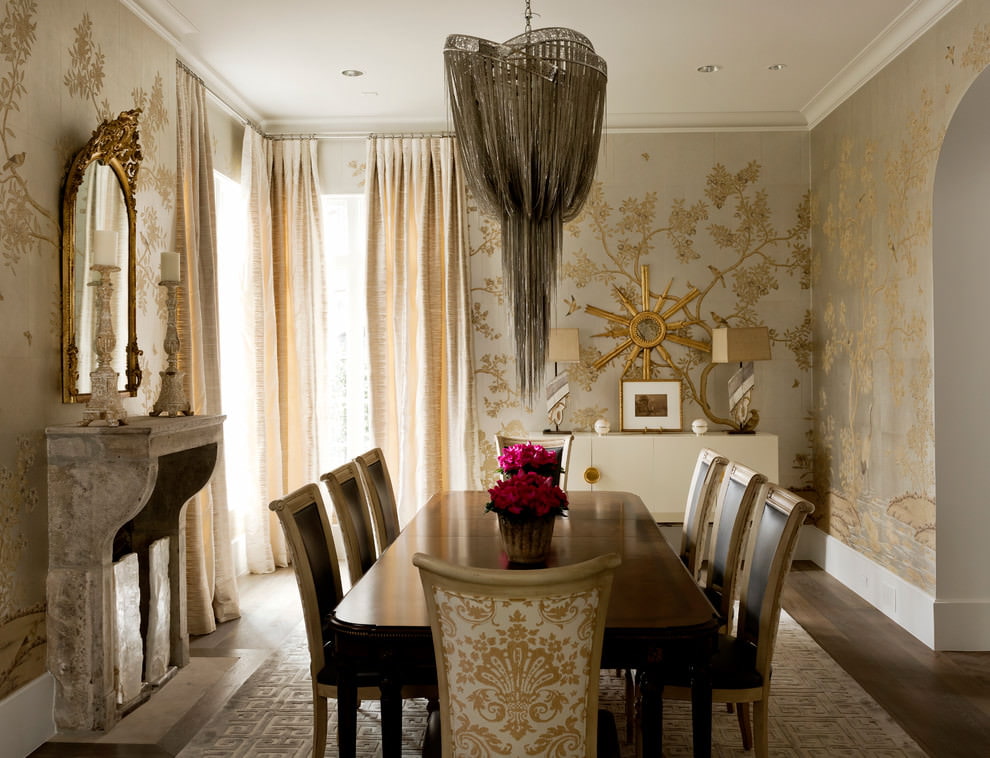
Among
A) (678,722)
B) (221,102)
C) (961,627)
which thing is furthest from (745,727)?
(221,102)

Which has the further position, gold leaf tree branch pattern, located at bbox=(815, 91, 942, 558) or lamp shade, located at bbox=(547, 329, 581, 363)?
lamp shade, located at bbox=(547, 329, 581, 363)

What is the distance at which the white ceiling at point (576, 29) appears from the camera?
150 inches

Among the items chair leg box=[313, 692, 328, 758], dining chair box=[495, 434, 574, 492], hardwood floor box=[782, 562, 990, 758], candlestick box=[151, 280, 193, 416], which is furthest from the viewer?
dining chair box=[495, 434, 574, 492]

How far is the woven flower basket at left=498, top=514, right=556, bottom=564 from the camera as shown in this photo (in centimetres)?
250

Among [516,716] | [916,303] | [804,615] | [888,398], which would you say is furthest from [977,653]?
[516,716]

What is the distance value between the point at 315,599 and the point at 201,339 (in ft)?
7.28

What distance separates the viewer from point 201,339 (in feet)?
13.9

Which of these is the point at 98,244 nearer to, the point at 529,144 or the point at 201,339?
the point at 201,339

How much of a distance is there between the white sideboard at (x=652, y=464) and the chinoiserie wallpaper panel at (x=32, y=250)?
3064mm

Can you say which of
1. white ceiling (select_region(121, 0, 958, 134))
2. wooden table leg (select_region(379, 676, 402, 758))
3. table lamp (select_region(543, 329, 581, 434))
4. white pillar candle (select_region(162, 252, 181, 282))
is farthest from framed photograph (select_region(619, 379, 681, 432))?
wooden table leg (select_region(379, 676, 402, 758))

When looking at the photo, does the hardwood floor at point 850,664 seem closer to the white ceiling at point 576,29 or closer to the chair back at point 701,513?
the chair back at point 701,513

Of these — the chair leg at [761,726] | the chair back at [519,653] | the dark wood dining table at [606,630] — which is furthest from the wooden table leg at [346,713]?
the chair leg at [761,726]

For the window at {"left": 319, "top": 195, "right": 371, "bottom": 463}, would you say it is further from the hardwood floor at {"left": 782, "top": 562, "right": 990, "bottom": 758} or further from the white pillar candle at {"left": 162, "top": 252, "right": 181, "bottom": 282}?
the hardwood floor at {"left": 782, "top": 562, "right": 990, "bottom": 758}

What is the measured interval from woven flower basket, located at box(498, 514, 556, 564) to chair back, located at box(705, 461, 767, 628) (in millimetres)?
697
